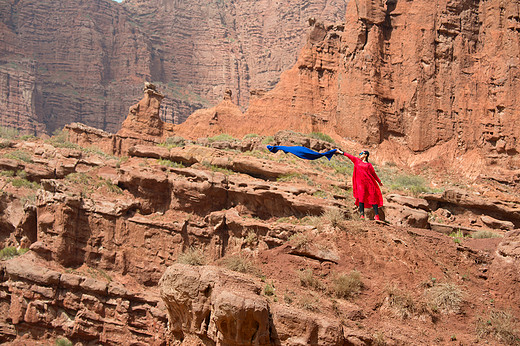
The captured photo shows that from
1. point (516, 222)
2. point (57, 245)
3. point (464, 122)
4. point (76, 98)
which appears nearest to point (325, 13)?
point (76, 98)

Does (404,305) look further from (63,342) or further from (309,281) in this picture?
(63,342)

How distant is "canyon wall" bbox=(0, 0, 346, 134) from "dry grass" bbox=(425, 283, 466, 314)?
6392 centimetres

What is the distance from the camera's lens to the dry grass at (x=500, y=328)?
9.52 m

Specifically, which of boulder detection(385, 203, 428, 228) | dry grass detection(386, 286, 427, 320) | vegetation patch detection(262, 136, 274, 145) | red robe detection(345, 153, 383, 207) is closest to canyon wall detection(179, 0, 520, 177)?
vegetation patch detection(262, 136, 274, 145)

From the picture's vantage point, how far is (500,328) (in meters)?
9.65

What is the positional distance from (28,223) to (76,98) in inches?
2176

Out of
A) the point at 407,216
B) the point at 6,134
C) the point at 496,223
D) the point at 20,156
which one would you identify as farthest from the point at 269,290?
the point at 6,134

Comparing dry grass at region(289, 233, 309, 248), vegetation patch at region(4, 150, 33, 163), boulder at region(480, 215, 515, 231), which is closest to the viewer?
dry grass at region(289, 233, 309, 248)

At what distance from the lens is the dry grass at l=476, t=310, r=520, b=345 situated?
9.52 meters

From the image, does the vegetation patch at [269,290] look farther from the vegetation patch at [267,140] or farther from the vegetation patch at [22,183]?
the vegetation patch at [267,140]

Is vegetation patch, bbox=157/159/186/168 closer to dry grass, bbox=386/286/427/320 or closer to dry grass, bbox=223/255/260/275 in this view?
dry grass, bbox=223/255/260/275

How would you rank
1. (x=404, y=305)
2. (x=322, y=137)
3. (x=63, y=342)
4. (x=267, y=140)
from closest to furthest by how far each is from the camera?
(x=404, y=305) < (x=63, y=342) < (x=267, y=140) < (x=322, y=137)

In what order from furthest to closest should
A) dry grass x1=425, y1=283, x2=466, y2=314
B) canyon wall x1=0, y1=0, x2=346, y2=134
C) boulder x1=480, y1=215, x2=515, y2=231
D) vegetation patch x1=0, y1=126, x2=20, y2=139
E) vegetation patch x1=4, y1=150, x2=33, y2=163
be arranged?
canyon wall x1=0, y1=0, x2=346, y2=134 → vegetation patch x1=0, y1=126, x2=20, y2=139 → vegetation patch x1=4, y1=150, x2=33, y2=163 → boulder x1=480, y1=215, x2=515, y2=231 → dry grass x1=425, y1=283, x2=466, y2=314

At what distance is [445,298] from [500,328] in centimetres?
112
